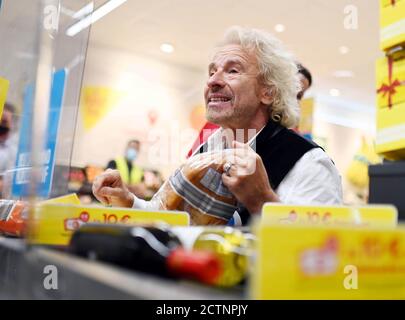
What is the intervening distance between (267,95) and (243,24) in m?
3.56

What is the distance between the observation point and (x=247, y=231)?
1.70 ft

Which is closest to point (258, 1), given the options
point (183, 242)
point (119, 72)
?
point (119, 72)

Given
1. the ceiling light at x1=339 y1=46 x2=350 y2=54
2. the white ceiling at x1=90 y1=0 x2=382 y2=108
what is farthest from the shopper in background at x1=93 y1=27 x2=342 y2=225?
the ceiling light at x1=339 y1=46 x2=350 y2=54

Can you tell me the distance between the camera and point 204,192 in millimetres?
975

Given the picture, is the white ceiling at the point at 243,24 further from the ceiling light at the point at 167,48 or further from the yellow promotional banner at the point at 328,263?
the yellow promotional banner at the point at 328,263

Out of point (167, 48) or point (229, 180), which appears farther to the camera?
point (167, 48)

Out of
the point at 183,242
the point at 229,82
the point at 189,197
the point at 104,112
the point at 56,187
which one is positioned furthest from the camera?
the point at 104,112

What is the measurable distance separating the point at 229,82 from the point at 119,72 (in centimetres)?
492

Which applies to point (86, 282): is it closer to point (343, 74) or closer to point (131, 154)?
point (131, 154)

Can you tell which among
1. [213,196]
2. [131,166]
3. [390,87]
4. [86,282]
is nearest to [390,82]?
[390,87]

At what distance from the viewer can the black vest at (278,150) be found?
1.08m

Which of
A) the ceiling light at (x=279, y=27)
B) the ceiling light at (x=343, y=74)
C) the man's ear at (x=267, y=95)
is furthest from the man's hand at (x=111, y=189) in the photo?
the ceiling light at (x=343, y=74)

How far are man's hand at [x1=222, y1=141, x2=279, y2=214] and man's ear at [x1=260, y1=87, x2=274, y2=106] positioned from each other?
0.48 m

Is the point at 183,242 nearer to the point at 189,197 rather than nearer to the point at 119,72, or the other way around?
the point at 189,197
